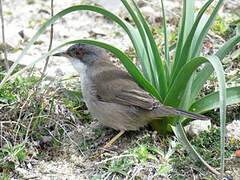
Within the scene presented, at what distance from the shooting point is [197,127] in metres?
4.34

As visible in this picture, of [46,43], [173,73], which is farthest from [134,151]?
[46,43]

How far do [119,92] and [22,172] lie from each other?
145 centimetres

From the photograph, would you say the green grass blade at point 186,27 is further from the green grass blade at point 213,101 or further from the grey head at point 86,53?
the grey head at point 86,53

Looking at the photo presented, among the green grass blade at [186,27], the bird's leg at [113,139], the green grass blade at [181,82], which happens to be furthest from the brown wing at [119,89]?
the green grass blade at [186,27]

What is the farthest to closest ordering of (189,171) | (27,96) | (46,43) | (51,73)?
(46,43) → (51,73) → (27,96) → (189,171)

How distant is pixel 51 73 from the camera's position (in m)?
5.83

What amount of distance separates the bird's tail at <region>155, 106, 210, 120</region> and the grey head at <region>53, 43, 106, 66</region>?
4.34 feet

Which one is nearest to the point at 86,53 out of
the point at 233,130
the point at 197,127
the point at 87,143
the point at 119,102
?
the point at 119,102

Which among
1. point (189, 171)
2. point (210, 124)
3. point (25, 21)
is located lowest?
point (189, 171)

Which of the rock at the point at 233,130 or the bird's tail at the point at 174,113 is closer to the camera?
the bird's tail at the point at 174,113

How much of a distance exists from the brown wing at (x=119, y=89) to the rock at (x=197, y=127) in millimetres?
584

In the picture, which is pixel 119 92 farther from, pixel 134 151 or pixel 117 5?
pixel 117 5

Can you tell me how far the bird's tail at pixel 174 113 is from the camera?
13.0 feet

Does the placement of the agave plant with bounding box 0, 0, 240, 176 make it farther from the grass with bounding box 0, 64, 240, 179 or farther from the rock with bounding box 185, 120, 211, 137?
the grass with bounding box 0, 64, 240, 179
